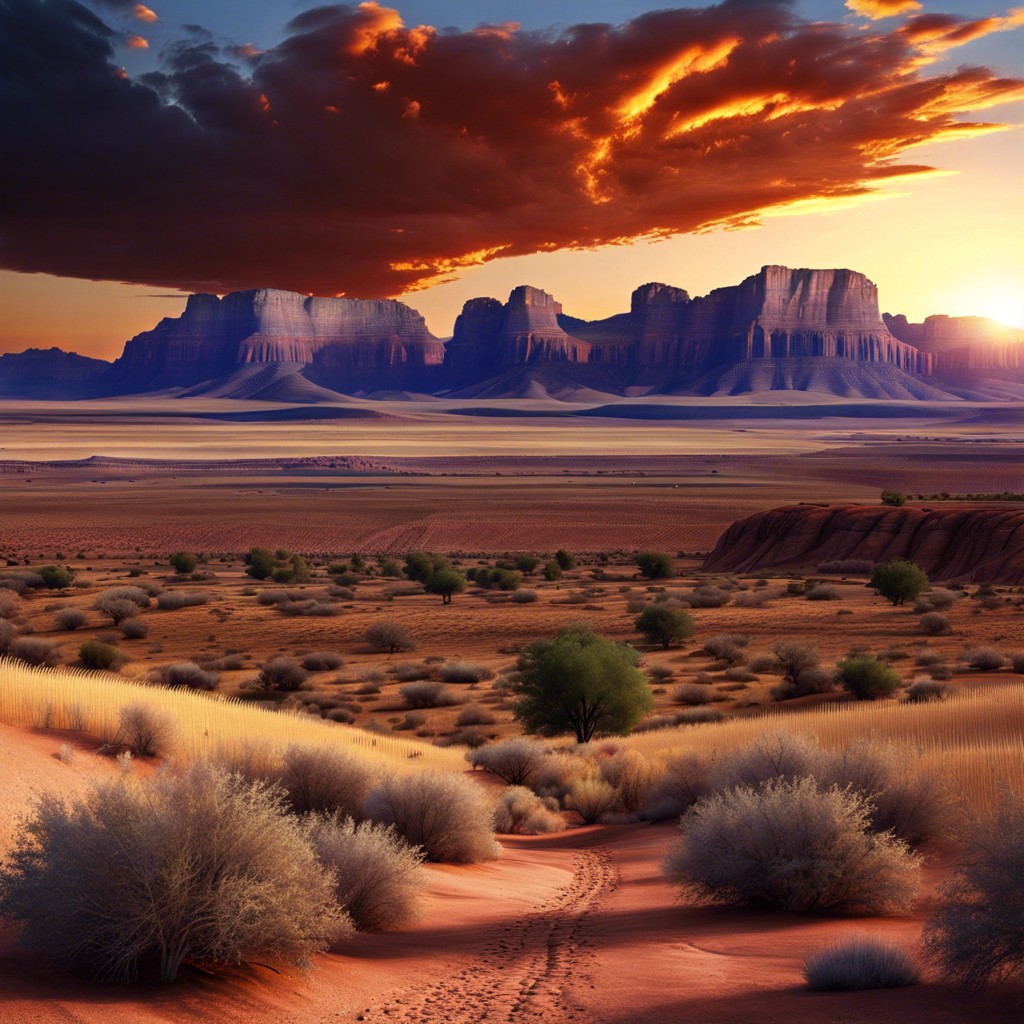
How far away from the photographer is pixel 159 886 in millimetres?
7840

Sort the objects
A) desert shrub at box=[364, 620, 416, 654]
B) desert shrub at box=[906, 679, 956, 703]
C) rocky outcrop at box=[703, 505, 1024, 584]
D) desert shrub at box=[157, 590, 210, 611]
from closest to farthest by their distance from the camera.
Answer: desert shrub at box=[906, 679, 956, 703] < desert shrub at box=[364, 620, 416, 654] < desert shrub at box=[157, 590, 210, 611] < rocky outcrop at box=[703, 505, 1024, 584]

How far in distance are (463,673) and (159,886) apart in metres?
27.2

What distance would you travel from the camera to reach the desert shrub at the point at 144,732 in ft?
46.1

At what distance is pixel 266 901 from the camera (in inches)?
320

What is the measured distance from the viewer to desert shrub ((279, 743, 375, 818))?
13930 mm

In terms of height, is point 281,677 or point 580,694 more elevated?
point 580,694

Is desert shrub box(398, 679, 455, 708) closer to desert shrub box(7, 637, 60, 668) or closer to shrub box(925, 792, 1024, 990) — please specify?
desert shrub box(7, 637, 60, 668)

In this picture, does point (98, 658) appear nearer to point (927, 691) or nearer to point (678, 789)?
point (678, 789)

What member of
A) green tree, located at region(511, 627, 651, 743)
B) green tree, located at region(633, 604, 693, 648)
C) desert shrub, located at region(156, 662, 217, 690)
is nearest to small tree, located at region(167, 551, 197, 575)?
green tree, located at region(633, 604, 693, 648)

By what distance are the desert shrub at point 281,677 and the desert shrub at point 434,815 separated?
20057 mm

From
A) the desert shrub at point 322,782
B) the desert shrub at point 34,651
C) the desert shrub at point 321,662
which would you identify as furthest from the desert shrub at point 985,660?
the desert shrub at point 34,651

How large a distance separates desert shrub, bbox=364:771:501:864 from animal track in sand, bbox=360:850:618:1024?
6.25ft

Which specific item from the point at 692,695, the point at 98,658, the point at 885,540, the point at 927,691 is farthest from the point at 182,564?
the point at 927,691

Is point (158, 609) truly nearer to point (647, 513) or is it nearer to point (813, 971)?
point (813, 971)
